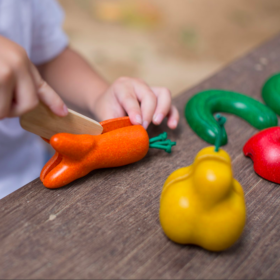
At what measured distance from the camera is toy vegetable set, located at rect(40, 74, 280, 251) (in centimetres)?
36

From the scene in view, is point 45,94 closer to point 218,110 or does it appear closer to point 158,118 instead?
point 158,118

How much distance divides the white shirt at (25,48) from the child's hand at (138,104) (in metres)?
0.21

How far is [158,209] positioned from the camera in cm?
44

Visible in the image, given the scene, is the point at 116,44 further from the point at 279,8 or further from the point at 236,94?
the point at 236,94

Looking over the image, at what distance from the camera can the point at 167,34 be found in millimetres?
2055

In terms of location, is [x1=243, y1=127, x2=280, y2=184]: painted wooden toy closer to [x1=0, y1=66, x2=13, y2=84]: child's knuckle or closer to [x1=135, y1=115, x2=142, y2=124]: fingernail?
[x1=135, y1=115, x2=142, y2=124]: fingernail

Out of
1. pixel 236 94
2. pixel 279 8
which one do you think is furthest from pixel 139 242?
pixel 279 8

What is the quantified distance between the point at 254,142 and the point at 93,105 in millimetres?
350

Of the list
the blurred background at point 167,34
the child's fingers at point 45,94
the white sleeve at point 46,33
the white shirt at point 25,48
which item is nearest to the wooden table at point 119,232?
the child's fingers at point 45,94

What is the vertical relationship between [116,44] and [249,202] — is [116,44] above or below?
below

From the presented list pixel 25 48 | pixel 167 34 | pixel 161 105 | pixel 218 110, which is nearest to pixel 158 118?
pixel 161 105

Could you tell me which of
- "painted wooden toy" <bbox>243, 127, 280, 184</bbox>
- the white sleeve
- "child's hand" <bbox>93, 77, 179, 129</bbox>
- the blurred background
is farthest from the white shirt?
the blurred background

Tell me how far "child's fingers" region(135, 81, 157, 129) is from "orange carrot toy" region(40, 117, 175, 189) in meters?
0.06

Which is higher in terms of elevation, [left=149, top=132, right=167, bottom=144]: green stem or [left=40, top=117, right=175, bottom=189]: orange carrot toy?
[left=40, top=117, right=175, bottom=189]: orange carrot toy
